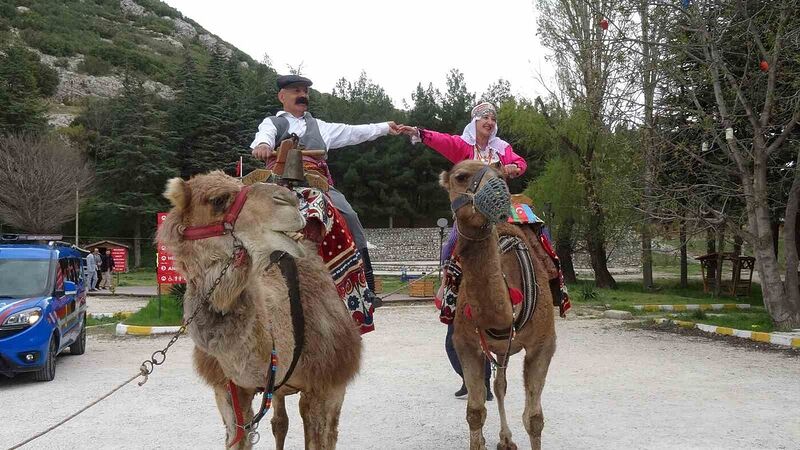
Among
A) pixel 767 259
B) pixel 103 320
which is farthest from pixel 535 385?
pixel 103 320

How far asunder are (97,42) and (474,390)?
113m

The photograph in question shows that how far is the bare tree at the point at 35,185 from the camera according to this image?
37.8 metres

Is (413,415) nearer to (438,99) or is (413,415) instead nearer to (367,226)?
(367,226)

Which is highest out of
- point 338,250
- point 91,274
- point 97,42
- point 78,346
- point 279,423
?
point 97,42

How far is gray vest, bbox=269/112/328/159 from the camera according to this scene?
4883 millimetres

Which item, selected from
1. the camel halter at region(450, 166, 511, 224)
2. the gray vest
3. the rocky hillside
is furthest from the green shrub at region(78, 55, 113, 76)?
the camel halter at region(450, 166, 511, 224)

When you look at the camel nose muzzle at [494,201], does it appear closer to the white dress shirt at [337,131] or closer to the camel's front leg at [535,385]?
the white dress shirt at [337,131]

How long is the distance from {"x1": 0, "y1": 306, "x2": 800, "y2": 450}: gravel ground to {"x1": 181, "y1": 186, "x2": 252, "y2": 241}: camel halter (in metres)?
3.61

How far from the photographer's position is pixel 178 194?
9.61 ft

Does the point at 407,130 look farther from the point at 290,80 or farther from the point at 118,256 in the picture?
the point at 118,256

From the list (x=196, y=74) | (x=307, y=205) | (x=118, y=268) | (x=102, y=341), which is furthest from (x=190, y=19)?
(x=307, y=205)

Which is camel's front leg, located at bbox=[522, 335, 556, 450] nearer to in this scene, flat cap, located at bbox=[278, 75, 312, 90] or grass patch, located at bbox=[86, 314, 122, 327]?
flat cap, located at bbox=[278, 75, 312, 90]

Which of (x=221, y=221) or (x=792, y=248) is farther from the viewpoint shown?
(x=792, y=248)

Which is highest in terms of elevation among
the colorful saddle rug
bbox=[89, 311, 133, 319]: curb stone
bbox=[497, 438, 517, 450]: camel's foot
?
the colorful saddle rug
